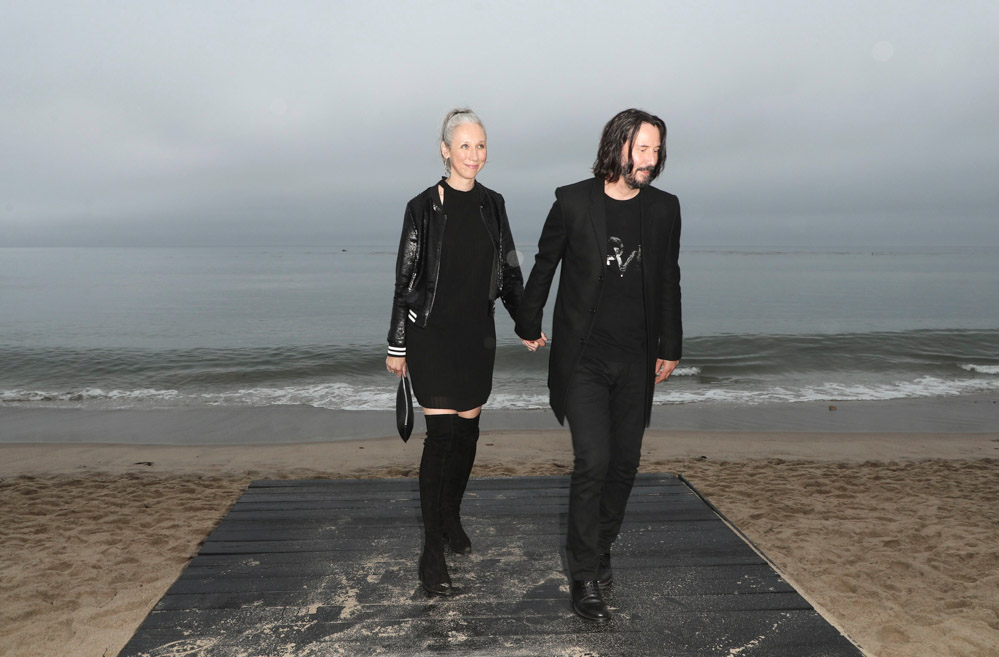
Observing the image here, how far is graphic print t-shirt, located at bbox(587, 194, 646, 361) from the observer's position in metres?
2.95

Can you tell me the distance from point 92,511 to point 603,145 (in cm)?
595

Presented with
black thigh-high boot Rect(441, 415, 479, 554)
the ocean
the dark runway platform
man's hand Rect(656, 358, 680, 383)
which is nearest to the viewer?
the dark runway platform

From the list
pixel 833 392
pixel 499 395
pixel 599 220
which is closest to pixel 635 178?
pixel 599 220

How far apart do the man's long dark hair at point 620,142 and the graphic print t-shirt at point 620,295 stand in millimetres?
138

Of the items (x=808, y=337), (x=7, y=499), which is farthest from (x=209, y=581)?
(x=808, y=337)

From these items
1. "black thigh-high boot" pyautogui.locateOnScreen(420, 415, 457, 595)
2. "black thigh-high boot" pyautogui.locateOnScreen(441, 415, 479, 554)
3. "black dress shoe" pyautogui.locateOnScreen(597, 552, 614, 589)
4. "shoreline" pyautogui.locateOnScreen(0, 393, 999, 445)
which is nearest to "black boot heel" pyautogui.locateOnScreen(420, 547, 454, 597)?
"black thigh-high boot" pyautogui.locateOnScreen(420, 415, 457, 595)

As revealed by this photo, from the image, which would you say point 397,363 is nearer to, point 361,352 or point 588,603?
point 588,603

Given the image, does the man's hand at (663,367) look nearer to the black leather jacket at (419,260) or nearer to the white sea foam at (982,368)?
the black leather jacket at (419,260)

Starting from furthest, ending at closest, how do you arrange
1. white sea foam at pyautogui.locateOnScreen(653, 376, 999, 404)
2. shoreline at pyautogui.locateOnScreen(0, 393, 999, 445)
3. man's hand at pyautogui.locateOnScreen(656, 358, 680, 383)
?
white sea foam at pyautogui.locateOnScreen(653, 376, 999, 404)
shoreline at pyautogui.locateOnScreen(0, 393, 999, 445)
man's hand at pyautogui.locateOnScreen(656, 358, 680, 383)

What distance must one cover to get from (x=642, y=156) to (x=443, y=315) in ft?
3.81

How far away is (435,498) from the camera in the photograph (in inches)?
130

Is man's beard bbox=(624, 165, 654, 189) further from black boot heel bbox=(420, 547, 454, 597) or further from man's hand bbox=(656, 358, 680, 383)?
black boot heel bbox=(420, 547, 454, 597)

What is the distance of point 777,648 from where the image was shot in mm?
2752

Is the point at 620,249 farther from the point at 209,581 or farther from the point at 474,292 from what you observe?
the point at 209,581
